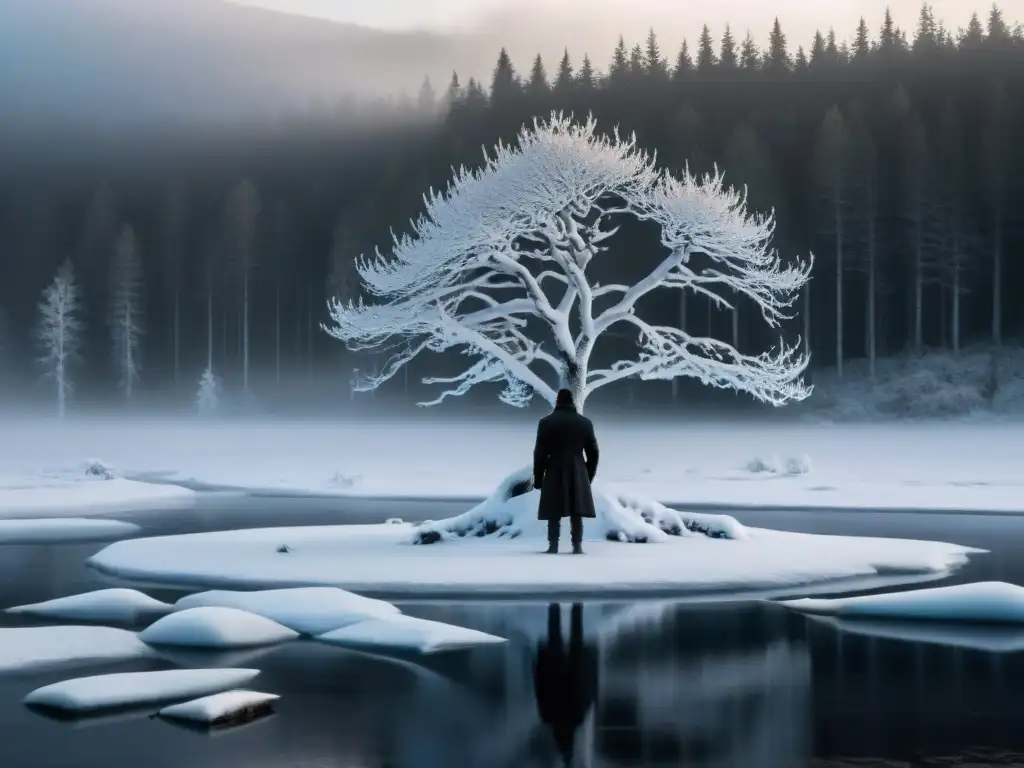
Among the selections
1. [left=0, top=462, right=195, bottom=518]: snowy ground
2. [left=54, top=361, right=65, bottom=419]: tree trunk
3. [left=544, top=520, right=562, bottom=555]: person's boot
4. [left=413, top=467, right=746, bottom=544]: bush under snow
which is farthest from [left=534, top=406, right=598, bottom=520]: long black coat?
[left=54, top=361, right=65, bottom=419]: tree trunk

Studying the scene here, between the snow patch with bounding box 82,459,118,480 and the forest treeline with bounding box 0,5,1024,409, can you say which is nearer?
the snow patch with bounding box 82,459,118,480

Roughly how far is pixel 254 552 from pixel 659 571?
20.4ft

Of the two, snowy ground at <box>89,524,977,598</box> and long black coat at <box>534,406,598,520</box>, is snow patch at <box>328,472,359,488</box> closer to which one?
snowy ground at <box>89,524,977,598</box>

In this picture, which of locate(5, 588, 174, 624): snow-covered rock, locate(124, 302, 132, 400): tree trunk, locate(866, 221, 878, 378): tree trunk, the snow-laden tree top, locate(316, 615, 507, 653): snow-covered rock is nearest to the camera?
locate(316, 615, 507, 653): snow-covered rock

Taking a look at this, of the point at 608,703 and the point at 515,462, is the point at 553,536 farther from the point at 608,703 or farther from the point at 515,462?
the point at 515,462

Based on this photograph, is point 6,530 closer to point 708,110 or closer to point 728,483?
point 728,483

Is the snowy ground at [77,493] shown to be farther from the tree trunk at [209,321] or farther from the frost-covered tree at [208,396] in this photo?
the tree trunk at [209,321]

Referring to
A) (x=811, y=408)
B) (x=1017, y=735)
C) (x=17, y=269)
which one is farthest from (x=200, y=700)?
(x=17, y=269)

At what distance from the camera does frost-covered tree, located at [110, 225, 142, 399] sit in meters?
101

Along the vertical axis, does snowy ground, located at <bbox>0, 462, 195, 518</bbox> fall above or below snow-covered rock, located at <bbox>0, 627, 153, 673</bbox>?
below

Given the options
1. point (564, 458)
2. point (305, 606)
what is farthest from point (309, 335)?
point (305, 606)

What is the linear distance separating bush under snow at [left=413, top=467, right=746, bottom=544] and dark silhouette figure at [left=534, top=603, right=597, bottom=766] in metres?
9.00

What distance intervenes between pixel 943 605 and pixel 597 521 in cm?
921

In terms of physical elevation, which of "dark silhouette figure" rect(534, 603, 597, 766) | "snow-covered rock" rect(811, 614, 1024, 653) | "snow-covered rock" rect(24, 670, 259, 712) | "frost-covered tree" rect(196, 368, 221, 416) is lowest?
"snow-covered rock" rect(811, 614, 1024, 653)
